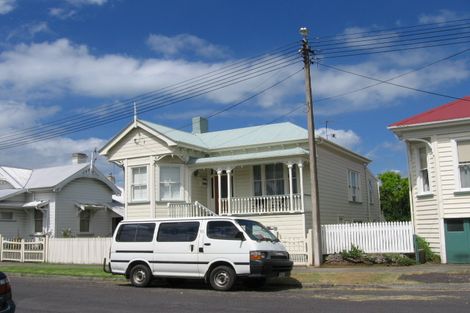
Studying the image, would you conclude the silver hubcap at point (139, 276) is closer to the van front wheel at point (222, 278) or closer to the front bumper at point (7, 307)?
the van front wheel at point (222, 278)

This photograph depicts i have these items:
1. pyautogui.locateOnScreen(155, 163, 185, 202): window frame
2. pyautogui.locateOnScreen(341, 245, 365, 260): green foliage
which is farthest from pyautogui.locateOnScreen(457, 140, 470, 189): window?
pyautogui.locateOnScreen(155, 163, 185, 202): window frame

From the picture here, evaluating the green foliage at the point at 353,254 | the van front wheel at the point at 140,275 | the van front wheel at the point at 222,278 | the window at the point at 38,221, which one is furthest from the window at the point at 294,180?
the window at the point at 38,221

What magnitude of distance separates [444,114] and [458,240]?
456cm

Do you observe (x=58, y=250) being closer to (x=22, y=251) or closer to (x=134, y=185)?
(x=22, y=251)

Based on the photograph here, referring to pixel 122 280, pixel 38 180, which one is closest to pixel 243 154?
pixel 122 280

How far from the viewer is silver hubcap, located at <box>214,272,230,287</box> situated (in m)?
14.5

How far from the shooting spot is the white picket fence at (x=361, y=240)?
19.6 meters

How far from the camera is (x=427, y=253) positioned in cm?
1942

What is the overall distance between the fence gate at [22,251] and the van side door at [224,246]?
14.1m

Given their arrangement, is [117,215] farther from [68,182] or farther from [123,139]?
[123,139]

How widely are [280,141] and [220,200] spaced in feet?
12.7

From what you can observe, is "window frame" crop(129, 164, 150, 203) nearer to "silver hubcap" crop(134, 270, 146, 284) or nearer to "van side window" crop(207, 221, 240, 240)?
"silver hubcap" crop(134, 270, 146, 284)

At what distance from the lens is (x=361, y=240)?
2023 cm

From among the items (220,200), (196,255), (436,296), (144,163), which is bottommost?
(436,296)
